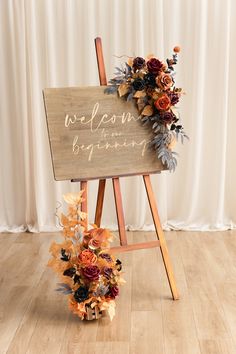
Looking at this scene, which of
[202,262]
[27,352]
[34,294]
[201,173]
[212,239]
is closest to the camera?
[27,352]

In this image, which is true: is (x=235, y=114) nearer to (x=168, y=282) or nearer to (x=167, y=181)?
(x=167, y=181)

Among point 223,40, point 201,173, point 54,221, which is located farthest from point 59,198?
point 223,40

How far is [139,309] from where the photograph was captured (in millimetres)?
2879

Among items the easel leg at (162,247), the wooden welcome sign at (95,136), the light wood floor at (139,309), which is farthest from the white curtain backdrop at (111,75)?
the wooden welcome sign at (95,136)

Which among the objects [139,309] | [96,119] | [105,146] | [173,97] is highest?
[173,97]

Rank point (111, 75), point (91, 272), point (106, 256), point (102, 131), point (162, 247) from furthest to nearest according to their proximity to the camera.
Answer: point (111, 75) → point (162, 247) → point (102, 131) → point (106, 256) → point (91, 272)

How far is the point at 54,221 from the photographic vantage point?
176 inches

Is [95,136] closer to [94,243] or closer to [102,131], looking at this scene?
[102,131]

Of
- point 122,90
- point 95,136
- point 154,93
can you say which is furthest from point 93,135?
point 154,93

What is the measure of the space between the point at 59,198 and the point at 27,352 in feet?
6.72

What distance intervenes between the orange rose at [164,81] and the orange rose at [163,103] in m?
0.05

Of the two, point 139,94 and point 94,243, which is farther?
point 139,94

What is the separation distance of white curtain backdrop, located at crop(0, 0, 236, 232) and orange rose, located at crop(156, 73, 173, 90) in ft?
4.74

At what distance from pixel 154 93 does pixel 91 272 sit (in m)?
0.97
